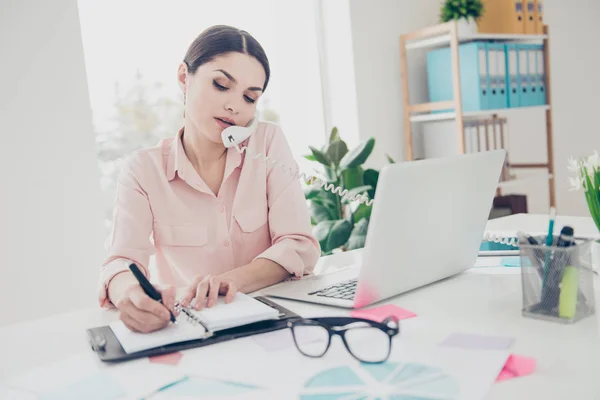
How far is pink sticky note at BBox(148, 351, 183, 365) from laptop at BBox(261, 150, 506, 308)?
0.32m

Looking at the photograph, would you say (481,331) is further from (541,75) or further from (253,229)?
(541,75)

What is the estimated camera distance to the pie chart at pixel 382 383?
76 centimetres

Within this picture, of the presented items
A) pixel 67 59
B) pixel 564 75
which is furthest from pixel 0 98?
pixel 564 75

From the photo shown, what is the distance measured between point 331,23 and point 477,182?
2668mm

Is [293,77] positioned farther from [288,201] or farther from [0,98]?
[288,201]

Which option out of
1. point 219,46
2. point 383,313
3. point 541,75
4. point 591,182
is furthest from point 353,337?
point 541,75

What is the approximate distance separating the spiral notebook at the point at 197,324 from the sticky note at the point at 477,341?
0.97 ft

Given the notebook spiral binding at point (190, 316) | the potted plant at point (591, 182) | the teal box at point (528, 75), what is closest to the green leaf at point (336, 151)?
the teal box at point (528, 75)

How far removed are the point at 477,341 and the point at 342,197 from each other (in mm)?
1973

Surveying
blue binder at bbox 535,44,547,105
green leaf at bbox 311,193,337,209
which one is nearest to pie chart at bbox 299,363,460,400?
green leaf at bbox 311,193,337,209

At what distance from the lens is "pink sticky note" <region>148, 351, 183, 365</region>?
3.07ft

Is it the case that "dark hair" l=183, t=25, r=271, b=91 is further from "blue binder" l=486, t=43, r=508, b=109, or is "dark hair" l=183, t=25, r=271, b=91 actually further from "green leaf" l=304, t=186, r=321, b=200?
"blue binder" l=486, t=43, r=508, b=109

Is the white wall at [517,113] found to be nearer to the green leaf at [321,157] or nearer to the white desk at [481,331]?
the green leaf at [321,157]

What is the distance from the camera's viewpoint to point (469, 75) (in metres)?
3.55
